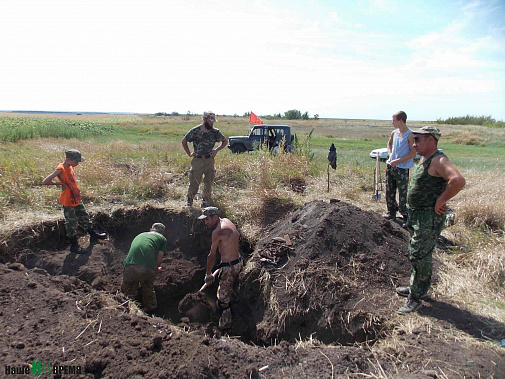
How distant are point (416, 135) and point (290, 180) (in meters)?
4.52

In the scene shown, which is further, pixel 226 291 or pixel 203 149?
pixel 203 149

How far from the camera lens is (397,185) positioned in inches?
197

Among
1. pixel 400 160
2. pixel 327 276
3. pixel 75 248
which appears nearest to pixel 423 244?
pixel 327 276

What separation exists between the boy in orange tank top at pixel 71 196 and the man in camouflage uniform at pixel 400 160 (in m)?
4.56

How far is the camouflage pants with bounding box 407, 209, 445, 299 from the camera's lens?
308cm

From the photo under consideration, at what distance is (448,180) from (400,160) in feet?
6.38

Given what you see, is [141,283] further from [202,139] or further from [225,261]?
[202,139]

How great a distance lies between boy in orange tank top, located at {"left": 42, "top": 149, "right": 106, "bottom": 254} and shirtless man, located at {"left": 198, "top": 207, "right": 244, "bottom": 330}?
2.04 m

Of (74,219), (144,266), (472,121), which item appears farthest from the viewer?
(472,121)

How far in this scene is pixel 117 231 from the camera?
19.2 ft

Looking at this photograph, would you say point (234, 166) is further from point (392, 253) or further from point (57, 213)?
point (392, 253)

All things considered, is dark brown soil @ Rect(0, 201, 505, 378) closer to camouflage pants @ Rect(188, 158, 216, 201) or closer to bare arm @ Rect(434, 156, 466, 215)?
camouflage pants @ Rect(188, 158, 216, 201)

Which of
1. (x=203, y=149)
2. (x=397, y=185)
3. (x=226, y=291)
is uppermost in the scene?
(x=203, y=149)

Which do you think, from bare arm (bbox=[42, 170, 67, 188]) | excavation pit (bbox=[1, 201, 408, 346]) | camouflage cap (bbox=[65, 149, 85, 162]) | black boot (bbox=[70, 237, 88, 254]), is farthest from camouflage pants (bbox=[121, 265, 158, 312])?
camouflage cap (bbox=[65, 149, 85, 162])
